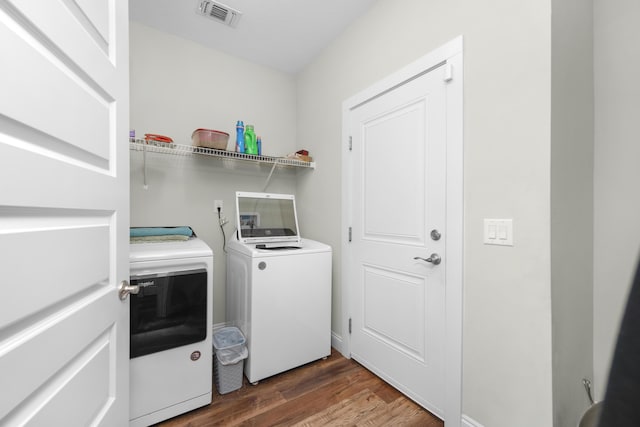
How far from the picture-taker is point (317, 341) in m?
2.04

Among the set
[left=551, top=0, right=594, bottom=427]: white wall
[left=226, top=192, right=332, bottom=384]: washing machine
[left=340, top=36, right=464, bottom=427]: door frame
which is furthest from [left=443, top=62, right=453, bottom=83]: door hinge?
[left=226, top=192, right=332, bottom=384]: washing machine

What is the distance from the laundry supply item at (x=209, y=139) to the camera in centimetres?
205

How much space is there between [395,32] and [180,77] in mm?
1721

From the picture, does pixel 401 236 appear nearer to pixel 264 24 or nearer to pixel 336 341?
pixel 336 341

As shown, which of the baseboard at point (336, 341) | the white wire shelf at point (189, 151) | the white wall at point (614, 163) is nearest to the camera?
the white wall at point (614, 163)

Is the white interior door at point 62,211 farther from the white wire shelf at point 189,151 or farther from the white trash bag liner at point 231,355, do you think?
the white wire shelf at point 189,151

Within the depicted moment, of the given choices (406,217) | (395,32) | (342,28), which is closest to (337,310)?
(406,217)

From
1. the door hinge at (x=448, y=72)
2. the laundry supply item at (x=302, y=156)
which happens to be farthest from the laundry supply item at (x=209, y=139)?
the door hinge at (x=448, y=72)

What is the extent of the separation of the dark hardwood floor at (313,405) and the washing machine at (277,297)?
123 mm

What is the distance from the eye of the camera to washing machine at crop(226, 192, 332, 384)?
180cm

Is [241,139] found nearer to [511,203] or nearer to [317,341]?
[317,341]

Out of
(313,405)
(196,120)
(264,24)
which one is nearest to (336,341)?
(313,405)

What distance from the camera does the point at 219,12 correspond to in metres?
1.98

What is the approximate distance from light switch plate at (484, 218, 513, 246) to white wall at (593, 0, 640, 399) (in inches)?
20.5
